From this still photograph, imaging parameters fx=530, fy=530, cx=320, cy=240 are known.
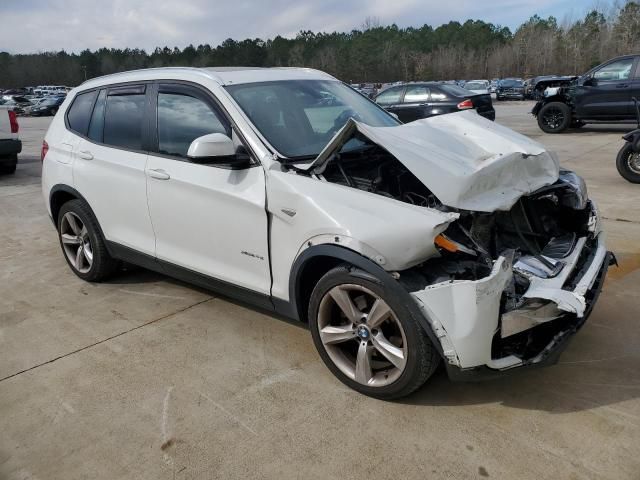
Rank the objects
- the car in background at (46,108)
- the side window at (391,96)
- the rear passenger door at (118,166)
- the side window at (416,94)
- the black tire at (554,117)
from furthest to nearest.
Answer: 1. the car in background at (46,108)
2. the black tire at (554,117)
3. the side window at (391,96)
4. the side window at (416,94)
5. the rear passenger door at (118,166)

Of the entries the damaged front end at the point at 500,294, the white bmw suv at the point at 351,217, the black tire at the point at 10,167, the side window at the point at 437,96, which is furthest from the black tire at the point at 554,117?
the black tire at the point at 10,167

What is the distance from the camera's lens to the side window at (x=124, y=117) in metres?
4.06

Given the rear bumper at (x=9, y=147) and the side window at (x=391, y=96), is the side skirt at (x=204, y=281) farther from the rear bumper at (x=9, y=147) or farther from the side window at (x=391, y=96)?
the side window at (x=391, y=96)

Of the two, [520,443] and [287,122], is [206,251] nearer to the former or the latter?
[287,122]

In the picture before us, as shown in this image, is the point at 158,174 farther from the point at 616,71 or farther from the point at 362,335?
the point at 616,71

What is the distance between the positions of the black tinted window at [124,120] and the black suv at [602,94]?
13.0 m

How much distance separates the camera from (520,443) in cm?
256

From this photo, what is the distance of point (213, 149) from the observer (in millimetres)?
3092

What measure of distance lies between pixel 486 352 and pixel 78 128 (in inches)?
155

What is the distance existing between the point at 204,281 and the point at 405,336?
167 centimetres

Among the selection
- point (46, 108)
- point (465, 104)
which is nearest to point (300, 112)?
point (465, 104)

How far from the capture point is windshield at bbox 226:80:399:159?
3.41 meters

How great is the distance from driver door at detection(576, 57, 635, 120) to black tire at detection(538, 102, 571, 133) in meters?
0.88

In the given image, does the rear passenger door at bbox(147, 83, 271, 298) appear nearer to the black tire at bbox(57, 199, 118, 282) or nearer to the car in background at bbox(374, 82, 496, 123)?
the black tire at bbox(57, 199, 118, 282)
